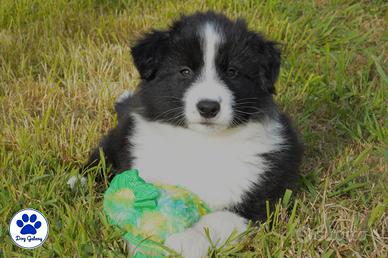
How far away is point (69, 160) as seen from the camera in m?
4.10

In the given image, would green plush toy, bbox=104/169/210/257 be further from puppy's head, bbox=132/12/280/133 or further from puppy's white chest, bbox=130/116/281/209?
puppy's head, bbox=132/12/280/133

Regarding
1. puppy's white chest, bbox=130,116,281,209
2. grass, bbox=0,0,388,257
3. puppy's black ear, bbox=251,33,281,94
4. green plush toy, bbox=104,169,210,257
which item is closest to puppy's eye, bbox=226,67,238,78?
puppy's black ear, bbox=251,33,281,94

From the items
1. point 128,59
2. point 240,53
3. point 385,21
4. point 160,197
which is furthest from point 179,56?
point 385,21

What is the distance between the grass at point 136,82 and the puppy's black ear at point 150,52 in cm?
76

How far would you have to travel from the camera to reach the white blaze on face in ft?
10.2

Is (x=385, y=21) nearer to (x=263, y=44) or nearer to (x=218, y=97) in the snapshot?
(x=263, y=44)

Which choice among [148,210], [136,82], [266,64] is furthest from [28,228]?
[136,82]

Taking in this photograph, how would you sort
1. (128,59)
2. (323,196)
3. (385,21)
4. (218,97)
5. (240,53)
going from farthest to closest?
(385,21), (128,59), (323,196), (240,53), (218,97)

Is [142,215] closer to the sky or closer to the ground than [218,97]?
closer to the ground

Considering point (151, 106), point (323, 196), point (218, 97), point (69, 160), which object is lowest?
point (69, 160)

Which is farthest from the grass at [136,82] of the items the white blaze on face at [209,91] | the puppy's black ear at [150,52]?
the puppy's black ear at [150,52]

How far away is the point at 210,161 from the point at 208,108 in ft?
1.38

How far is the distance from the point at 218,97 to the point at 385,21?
3575 millimetres

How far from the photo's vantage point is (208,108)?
3.05m
